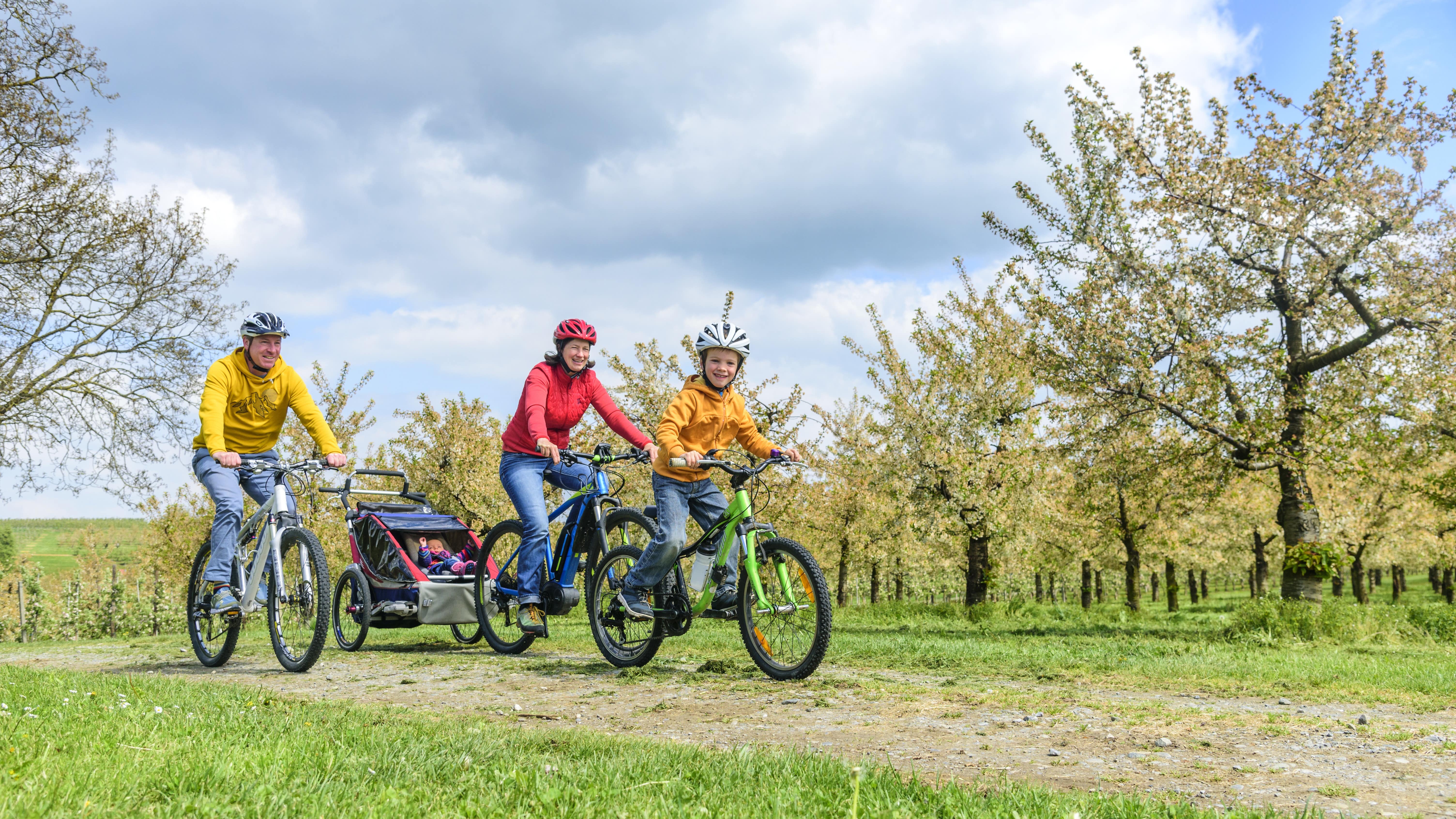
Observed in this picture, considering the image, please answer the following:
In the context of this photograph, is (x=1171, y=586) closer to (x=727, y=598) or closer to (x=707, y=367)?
(x=727, y=598)

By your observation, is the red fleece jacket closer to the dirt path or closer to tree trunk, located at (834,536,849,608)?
the dirt path

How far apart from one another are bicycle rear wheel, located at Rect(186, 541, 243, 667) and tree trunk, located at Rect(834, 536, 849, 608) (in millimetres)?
26145

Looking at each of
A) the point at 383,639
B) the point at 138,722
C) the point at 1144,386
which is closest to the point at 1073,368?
the point at 1144,386

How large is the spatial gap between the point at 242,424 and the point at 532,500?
2.57 metres

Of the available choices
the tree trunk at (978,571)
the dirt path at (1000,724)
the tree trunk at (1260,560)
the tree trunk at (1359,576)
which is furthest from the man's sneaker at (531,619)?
the tree trunk at (1359,576)

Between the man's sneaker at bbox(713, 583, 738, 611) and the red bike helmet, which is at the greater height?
the red bike helmet

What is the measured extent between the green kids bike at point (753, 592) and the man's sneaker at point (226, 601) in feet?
10.7

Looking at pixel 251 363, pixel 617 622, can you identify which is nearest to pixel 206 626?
pixel 251 363

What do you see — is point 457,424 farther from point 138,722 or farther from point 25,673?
point 138,722

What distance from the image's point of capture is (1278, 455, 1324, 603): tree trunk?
14.7 m

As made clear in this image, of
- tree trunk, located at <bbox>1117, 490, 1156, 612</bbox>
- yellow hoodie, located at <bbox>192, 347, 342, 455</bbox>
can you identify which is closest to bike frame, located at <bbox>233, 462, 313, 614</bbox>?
yellow hoodie, located at <bbox>192, 347, 342, 455</bbox>

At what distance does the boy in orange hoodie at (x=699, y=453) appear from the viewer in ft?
21.4

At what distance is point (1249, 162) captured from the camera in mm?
15023

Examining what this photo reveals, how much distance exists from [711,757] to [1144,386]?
13001 millimetres
